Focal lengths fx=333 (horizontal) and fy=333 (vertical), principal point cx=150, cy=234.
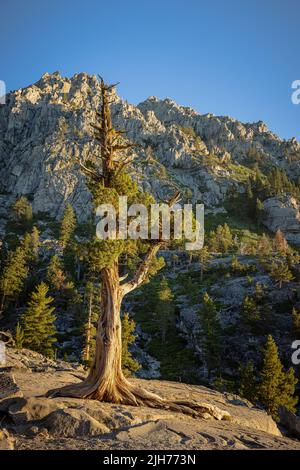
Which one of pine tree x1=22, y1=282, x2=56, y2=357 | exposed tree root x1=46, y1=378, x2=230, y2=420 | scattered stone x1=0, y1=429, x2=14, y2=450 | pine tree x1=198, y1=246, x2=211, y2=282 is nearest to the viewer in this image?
scattered stone x1=0, y1=429, x2=14, y2=450

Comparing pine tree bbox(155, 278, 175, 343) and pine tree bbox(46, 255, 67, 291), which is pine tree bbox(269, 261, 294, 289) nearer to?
pine tree bbox(155, 278, 175, 343)

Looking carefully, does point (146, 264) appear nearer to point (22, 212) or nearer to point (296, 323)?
A: point (296, 323)

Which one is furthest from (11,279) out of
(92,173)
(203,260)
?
(92,173)

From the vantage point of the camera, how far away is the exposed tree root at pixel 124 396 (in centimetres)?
1386

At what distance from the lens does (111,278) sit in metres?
14.9

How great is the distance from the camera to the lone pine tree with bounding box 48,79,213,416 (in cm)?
1391

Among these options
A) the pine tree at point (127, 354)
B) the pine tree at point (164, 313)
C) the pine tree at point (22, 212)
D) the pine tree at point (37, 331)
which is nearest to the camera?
the pine tree at point (127, 354)

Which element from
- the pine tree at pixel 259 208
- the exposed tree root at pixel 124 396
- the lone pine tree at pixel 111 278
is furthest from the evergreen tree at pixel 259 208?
the exposed tree root at pixel 124 396

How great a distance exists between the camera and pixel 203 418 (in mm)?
14438

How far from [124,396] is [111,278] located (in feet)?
16.5

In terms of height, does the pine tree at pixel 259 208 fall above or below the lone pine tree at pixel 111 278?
above

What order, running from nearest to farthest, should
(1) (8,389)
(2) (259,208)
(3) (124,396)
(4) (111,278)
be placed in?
(3) (124,396)
(1) (8,389)
(4) (111,278)
(2) (259,208)

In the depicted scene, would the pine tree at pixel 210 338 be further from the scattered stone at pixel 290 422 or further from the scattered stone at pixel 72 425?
the scattered stone at pixel 72 425

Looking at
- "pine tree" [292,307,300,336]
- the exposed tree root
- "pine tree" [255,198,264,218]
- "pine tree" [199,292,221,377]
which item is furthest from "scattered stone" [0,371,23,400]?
"pine tree" [255,198,264,218]
